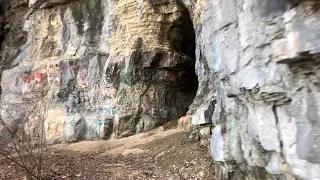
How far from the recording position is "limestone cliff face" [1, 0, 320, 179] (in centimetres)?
340

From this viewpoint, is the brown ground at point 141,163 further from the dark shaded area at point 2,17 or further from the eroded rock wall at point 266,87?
the dark shaded area at point 2,17

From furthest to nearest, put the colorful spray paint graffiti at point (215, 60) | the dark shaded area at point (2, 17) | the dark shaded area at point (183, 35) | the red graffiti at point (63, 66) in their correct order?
the dark shaded area at point (2, 17) < the red graffiti at point (63, 66) < the dark shaded area at point (183, 35) < the colorful spray paint graffiti at point (215, 60)

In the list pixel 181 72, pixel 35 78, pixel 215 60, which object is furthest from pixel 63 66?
pixel 215 60

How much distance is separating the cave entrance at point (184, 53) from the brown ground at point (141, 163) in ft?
11.0

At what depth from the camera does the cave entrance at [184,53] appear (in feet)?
40.5

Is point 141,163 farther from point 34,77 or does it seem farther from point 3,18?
point 3,18

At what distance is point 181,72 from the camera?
1258 centimetres

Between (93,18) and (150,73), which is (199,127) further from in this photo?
(93,18)

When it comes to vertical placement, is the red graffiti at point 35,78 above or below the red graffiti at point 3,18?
below

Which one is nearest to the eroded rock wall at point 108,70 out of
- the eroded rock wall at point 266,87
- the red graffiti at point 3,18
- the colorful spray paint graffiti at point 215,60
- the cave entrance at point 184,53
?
the cave entrance at point 184,53

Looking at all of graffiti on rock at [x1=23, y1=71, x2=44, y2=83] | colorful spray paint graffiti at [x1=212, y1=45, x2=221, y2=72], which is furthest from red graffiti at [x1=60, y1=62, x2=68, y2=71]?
colorful spray paint graffiti at [x1=212, y1=45, x2=221, y2=72]

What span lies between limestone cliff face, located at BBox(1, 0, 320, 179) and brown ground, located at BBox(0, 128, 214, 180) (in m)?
0.72

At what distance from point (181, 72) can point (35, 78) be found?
5845 mm

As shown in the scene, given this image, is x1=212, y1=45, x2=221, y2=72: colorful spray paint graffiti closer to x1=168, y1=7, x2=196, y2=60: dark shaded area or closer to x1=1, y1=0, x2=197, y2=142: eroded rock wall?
x1=1, y1=0, x2=197, y2=142: eroded rock wall
